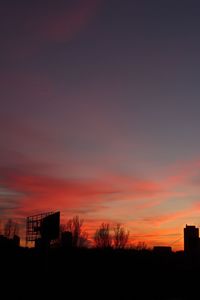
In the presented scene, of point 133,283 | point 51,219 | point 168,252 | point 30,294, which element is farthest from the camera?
point 51,219

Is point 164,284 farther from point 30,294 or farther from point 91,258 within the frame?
point 30,294

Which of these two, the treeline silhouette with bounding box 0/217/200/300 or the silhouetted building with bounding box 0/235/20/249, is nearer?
the treeline silhouette with bounding box 0/217/200/300

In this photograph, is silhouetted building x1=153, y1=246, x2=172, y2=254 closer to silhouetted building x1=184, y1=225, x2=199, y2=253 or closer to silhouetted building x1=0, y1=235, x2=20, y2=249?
Result: silhouetted building x1=184, y1=225, x2=199, y2=253

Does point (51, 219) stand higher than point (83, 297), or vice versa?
point (51, 219)

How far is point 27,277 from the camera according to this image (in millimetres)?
24812

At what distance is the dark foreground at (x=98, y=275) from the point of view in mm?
23938

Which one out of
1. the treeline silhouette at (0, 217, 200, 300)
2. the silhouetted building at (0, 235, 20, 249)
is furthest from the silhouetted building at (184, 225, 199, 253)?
the silhouetted building at (0, 235, 20, 249)

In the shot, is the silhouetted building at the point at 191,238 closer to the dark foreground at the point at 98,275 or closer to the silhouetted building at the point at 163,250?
the dark foreground at the point at 98,275

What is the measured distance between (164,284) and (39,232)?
717 inches

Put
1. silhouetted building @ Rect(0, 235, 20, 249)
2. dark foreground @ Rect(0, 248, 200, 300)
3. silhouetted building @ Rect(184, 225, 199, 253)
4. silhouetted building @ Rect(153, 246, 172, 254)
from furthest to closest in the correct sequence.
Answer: silhouetted building @ Rect(153, 246, 172, 254)
silhouetted building @ Rect(0, 235, 20, 249)
silhouetted building @ Rect(184, 225, 199, 253)
dark foreground @ Rect(0, 248, 200, 300)

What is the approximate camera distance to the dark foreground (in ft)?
78.5

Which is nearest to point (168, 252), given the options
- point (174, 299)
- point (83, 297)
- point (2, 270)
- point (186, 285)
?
point (186, 285)

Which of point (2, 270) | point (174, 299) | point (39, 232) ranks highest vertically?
point (39, 232)

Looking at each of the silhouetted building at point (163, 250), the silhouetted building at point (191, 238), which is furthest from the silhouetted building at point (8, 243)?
the silhouetted building at point (191, 238)
